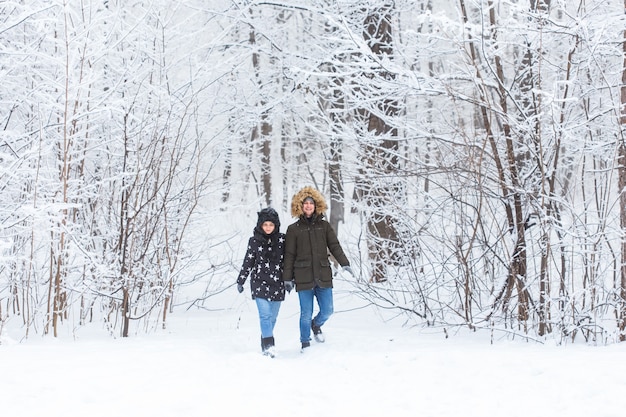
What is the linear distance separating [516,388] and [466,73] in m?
2.94

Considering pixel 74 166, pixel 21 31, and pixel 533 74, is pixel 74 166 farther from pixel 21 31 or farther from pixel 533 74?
pixel 533 74

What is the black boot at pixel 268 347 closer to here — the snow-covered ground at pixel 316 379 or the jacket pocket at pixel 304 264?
the snow-covered ground at pixel 316 379

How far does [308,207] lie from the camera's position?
5.53 metres

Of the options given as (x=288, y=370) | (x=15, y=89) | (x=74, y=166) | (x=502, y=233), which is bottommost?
(x=288, y=370)

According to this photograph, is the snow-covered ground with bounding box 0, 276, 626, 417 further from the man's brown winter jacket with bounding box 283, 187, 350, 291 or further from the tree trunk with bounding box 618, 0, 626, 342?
the man's brown winter jacket with bounding box 283, 187, 350, 291

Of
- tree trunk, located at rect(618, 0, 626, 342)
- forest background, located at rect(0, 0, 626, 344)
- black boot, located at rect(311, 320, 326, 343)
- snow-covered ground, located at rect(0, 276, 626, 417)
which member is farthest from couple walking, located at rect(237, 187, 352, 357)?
tree trunk, located at rect(618, 0, 626, 342)

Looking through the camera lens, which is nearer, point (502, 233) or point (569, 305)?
point (569, 305)

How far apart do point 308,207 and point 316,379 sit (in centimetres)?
162

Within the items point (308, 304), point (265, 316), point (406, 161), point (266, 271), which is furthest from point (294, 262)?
point (406, 161)

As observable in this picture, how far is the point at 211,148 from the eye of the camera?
8.61 meters

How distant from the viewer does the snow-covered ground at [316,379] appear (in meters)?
3.69

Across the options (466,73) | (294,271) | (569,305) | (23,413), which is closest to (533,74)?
(466,73)

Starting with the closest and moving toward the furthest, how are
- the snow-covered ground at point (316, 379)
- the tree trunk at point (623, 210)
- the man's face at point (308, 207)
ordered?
the snow-covered ground at point (316, 379) → the tree trunk at point (623, 210) → the man's face at point (308, 207)

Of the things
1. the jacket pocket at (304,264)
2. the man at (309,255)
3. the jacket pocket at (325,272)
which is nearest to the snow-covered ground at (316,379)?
the man at (309,255)
